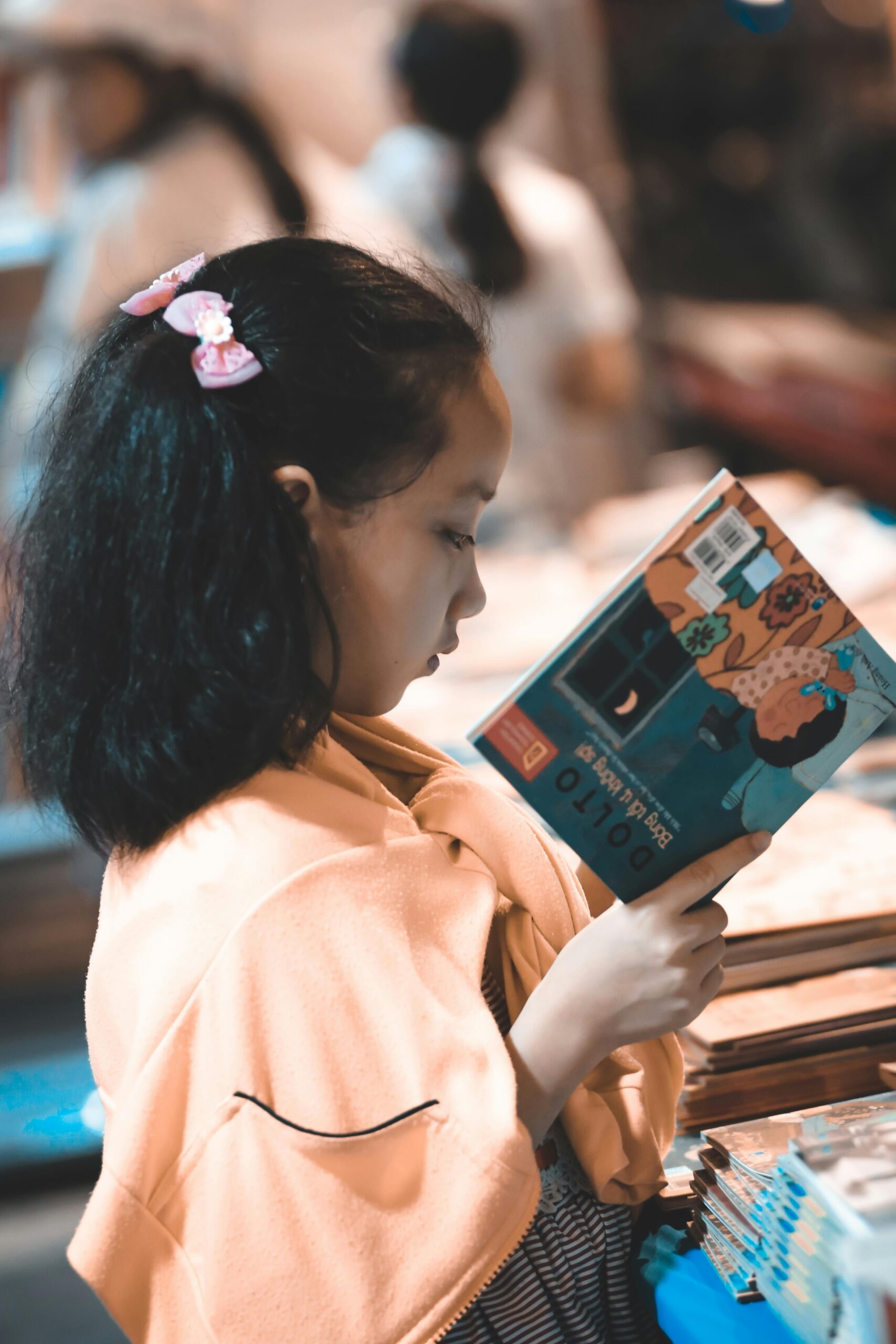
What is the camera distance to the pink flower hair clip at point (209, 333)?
2.46ft

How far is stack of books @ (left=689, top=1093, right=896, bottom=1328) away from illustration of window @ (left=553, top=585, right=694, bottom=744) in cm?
26

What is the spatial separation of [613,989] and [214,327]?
469 mm

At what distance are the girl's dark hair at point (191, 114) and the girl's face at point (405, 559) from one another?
8.18 ft

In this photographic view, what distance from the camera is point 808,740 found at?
75 cm

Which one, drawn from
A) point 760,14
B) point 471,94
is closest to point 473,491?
point 471,94

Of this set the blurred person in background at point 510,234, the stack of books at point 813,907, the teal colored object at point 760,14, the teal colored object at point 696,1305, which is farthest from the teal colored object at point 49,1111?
the teal colored object at point 760,14

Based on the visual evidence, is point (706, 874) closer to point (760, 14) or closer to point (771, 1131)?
point (771, 1131)

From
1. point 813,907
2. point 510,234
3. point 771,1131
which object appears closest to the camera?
point 771,1131

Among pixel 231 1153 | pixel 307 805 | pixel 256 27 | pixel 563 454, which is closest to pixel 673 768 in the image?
pixel 307 805

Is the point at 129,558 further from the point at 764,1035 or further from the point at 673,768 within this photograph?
the point at 764,1035

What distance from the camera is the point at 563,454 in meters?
3.82

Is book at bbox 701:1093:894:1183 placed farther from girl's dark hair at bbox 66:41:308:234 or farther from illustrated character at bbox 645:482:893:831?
girl's dark hair at bbox 66:41:308:234

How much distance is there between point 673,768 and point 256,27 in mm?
4025

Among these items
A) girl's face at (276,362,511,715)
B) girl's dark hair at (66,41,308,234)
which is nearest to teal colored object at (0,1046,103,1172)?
girl's face at (276,362,511,715)
